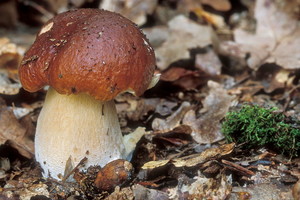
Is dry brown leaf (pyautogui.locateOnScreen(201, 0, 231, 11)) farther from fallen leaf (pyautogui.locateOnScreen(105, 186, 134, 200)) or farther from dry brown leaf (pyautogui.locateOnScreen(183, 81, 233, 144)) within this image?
fallen leaf (pyautogui.locateOnScreen(105, 186, 134, 200))

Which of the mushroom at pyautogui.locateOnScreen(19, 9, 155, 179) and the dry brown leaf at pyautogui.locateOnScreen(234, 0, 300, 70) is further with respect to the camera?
the dry brown leaf at pyautogui.locateOnScreen(234, 0, 300, 70)

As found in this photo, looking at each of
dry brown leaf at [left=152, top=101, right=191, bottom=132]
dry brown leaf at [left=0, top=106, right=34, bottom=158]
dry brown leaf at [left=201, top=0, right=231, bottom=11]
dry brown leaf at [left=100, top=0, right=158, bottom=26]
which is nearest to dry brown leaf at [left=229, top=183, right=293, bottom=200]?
dry brown leaf at [left=152, top=101, right=191, bottom=132]

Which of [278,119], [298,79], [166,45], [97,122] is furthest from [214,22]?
[97,122]

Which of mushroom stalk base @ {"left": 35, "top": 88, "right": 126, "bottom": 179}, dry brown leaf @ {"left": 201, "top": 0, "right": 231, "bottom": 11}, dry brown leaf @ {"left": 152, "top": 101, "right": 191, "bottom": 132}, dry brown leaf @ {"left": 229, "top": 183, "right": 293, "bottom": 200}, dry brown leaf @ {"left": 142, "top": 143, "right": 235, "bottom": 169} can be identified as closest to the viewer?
dry brown leaf @ {"left": 229, "top": 183, "right": 293, "bottom": 200}

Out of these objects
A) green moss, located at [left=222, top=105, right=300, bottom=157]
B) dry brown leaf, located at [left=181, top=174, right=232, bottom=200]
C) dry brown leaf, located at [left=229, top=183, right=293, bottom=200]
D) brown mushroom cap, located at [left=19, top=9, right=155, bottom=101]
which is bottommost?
dry brown leaf, located at [left=229, top=183, right=293, bottom=200]

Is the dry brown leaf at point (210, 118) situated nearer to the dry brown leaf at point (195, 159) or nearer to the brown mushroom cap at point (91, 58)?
the dry brown leaf at point (195, 159)

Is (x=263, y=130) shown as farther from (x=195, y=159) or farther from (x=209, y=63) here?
(x=209, y=63)

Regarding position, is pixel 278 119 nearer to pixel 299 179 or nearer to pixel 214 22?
pixel 299 179

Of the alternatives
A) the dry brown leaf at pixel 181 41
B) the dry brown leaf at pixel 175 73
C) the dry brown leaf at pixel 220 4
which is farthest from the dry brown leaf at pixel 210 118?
the dry brown leaf at pixel 220 4
